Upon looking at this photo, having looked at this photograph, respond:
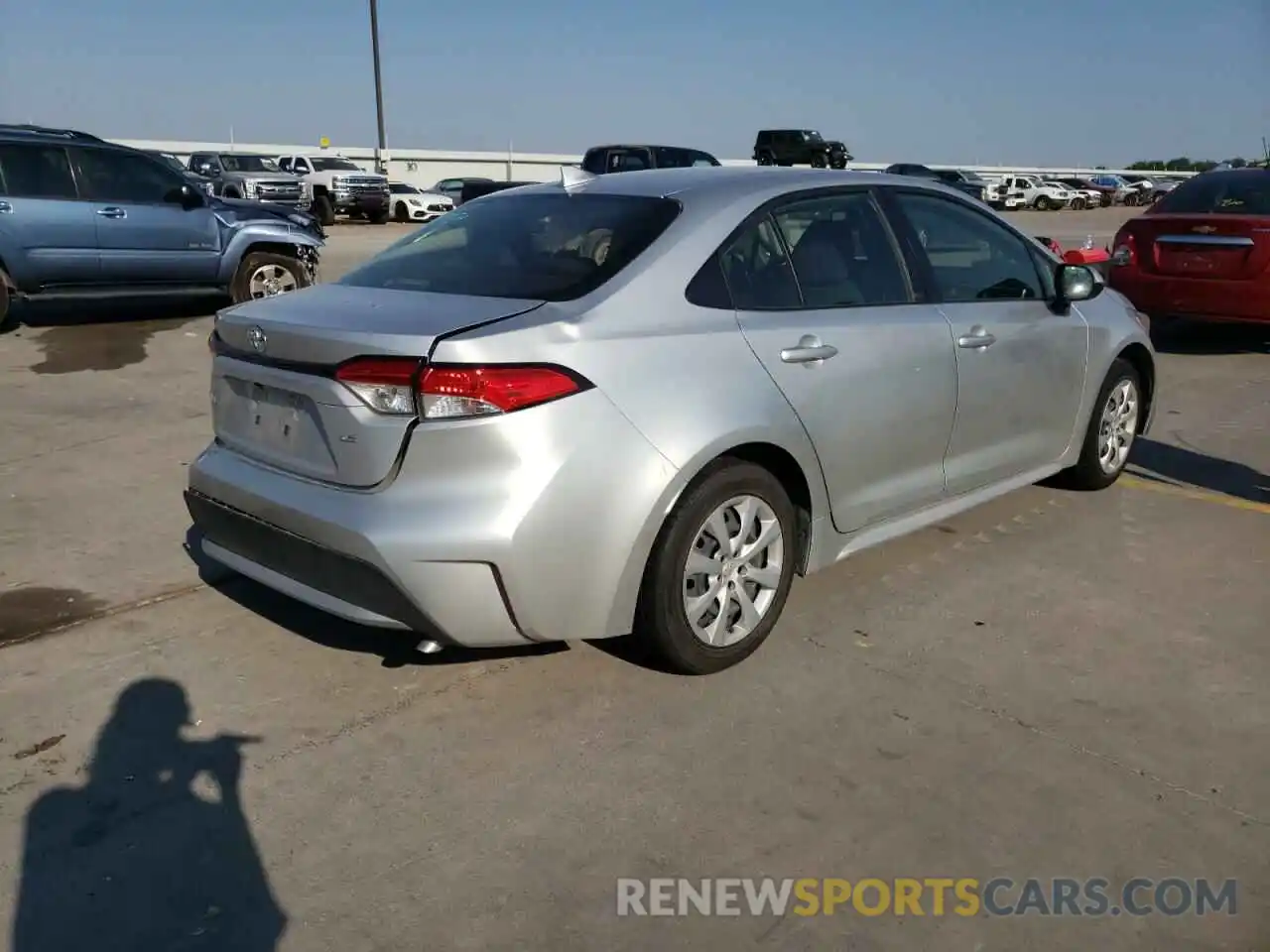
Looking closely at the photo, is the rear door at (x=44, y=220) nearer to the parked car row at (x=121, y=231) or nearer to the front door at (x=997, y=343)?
the parked car row at (x=121, y=231)

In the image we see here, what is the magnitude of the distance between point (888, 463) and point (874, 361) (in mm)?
400

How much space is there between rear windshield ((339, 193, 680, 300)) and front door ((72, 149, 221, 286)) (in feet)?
25.1

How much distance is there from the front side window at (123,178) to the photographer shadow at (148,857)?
8.85 m

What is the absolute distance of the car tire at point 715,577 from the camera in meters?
3.38

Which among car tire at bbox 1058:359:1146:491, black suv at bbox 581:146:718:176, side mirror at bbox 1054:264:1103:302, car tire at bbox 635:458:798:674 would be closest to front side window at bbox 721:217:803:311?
car tire at bbox 635:458:798:674

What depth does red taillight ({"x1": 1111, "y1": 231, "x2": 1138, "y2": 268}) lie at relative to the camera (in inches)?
376

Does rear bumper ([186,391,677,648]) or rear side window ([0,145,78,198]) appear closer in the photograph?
rear bumper ([186,391,677,648])

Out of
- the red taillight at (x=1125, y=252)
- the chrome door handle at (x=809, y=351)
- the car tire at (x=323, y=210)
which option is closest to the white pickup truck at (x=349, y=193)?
the car tire at (x=323, y=210)

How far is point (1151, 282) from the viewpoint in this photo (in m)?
9.38

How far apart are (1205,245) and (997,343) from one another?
5.66m

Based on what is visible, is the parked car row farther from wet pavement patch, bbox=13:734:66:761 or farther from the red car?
the red car

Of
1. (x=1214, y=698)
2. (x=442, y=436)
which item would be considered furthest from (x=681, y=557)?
(x=1214, y=698)

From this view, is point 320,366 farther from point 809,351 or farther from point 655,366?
point 809,351

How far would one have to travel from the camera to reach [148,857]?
2715 mm
